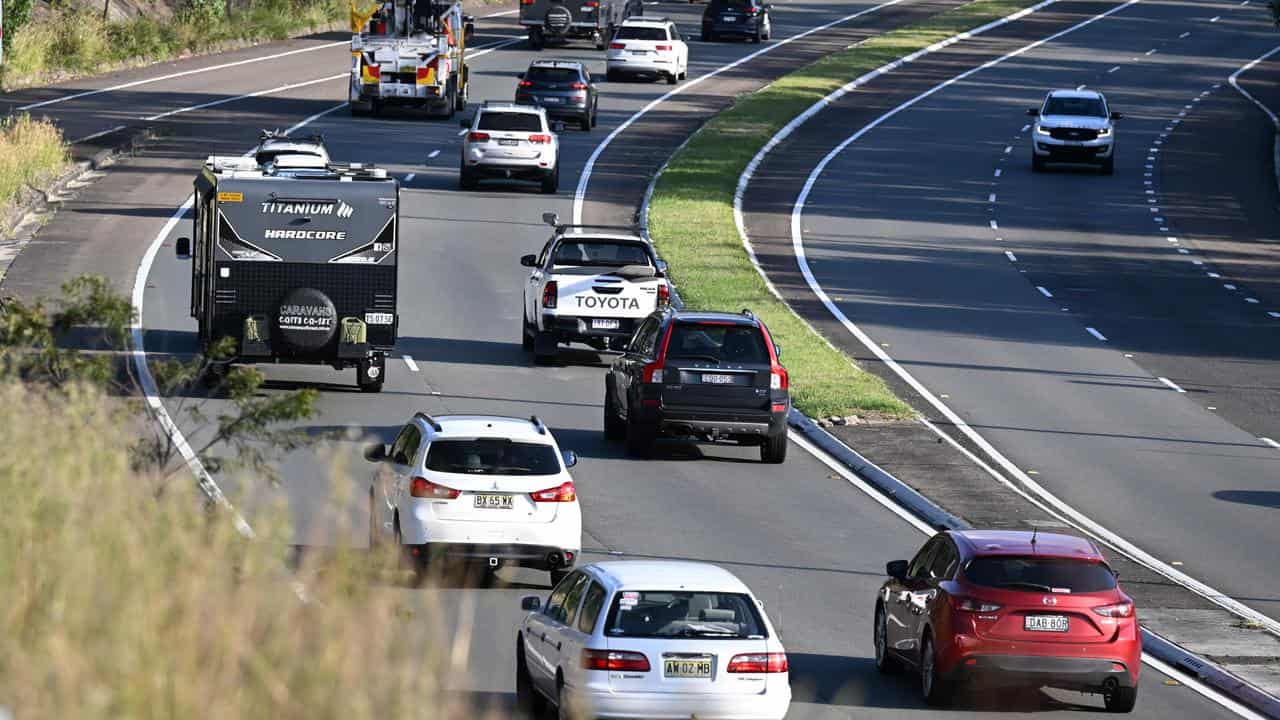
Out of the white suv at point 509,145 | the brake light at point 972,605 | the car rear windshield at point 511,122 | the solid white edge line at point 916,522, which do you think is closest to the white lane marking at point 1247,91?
the white suv at point 509,145

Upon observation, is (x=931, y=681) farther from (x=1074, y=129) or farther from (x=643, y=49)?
(x=643, y=49)

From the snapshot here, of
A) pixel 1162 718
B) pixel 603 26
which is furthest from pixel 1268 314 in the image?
pixel 603 26

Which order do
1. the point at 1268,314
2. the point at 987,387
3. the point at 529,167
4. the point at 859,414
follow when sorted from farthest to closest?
the point at 529,167, the point at 1268,314, the point at 987,387, the point at 859,414

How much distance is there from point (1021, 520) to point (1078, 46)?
2712 inches

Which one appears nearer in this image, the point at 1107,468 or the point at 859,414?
the point at 1107,468

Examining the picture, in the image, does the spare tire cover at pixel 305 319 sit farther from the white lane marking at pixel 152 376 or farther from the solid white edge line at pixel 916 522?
the solid white edge line at pixel 916 522

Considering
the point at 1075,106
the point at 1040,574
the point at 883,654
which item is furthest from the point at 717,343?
the point at 1075,106

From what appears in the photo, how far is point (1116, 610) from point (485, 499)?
5.83 meters

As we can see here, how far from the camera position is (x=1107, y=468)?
91.5 ft

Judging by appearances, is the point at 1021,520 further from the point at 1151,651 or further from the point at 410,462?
the point at 410,462

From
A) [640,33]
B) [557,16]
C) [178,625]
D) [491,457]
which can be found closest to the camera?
[178,625]

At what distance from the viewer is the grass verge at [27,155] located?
44.7 meters

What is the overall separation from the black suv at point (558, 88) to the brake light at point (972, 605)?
4485 cm

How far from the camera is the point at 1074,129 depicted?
59.2 metres
